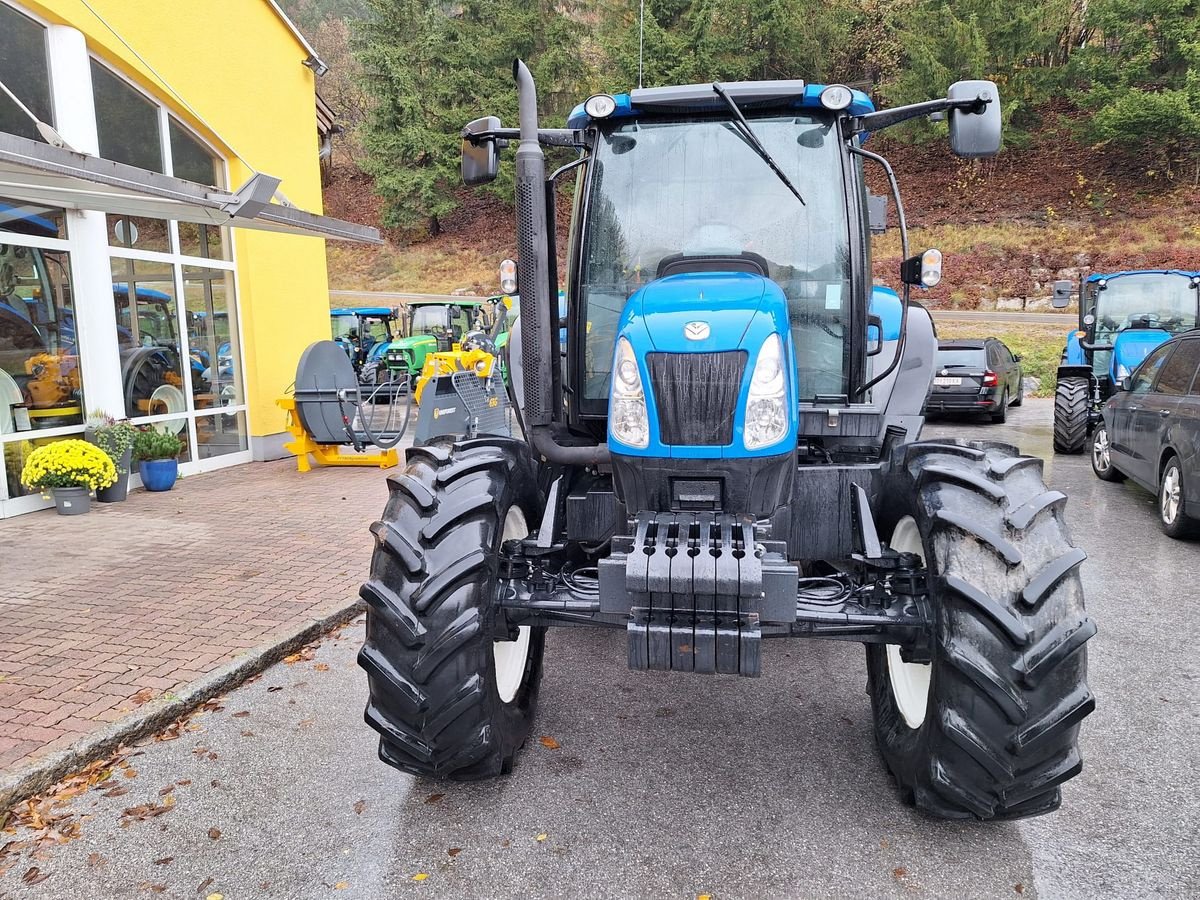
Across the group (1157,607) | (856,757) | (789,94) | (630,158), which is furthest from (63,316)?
(1157,607)

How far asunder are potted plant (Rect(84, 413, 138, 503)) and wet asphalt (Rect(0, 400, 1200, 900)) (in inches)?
191

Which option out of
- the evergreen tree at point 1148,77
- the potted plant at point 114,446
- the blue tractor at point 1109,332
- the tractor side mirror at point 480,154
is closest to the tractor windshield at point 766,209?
the tractor side mirror at point 480,154

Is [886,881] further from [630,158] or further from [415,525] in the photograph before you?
[630,158]

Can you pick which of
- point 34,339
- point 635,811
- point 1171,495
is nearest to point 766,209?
point 635,811

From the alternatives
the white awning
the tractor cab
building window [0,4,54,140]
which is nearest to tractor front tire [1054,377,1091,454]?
the tractor cab

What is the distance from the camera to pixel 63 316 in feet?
27.1

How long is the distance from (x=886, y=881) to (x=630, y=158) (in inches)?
118

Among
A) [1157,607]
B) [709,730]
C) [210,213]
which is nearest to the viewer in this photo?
[709,730]

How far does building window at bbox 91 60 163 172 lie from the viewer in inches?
339

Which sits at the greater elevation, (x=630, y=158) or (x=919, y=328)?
(x=630, y=158)

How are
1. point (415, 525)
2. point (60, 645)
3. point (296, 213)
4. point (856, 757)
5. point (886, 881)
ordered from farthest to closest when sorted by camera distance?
point (296, 213), point (60, 645), point (856, 757), point (415, 525), point (886, 881)

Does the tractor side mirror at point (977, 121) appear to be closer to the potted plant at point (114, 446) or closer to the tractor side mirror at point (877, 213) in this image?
the tractor side mirror at point (877, 213)

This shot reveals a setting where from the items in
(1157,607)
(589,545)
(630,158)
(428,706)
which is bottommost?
(1157,607)

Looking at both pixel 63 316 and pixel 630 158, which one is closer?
pixel 630 158
